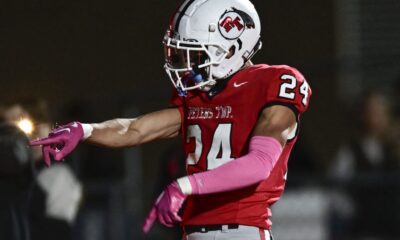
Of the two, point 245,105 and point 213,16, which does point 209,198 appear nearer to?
point 245,105

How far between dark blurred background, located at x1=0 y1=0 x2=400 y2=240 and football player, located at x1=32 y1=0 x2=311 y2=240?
1.07m

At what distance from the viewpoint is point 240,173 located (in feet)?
14.3

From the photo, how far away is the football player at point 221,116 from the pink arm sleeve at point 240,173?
0.35ft

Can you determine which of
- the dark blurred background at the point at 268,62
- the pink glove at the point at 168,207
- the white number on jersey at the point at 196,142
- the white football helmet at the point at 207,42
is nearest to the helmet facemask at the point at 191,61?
the white football helmet at the point at 207,42

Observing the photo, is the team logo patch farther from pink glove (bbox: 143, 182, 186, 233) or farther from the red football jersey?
pink glove (bbox: 143, 182, 186, 233)

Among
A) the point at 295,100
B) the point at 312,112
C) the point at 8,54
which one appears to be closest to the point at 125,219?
the point at 8,54

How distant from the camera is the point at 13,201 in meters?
5.59

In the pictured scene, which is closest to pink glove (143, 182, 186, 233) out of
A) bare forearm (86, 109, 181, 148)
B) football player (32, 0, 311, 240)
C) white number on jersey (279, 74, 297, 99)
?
football player (32, 0, 311, 240)

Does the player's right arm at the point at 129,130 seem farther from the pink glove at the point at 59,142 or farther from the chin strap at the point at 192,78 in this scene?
the chin strap at the point at 192,78

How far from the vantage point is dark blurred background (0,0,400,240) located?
8.34 m

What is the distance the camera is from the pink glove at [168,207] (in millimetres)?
4121

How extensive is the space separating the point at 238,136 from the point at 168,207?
28.9 inches

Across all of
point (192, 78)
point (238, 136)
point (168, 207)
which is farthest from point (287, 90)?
point (168, 207)

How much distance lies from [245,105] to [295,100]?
0.23 m
